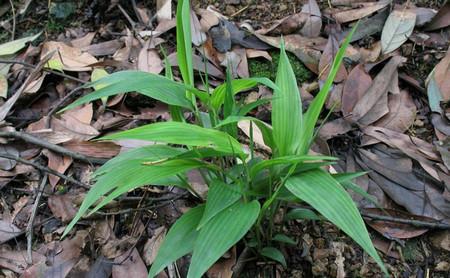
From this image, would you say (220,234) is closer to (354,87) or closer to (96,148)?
(96,148)

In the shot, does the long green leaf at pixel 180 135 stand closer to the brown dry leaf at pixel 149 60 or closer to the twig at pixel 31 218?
the twig at pixel 31 218

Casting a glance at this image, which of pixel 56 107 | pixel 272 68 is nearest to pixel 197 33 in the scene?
pixel 272 68

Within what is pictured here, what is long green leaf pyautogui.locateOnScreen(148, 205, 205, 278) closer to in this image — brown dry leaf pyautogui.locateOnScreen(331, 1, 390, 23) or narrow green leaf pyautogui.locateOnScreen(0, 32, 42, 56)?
brown dry leaf pyautogui.locateOnScreen(331, 1, 390, 23)

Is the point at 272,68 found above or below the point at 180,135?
below

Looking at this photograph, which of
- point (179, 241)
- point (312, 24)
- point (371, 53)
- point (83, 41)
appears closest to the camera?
point (179, 241)

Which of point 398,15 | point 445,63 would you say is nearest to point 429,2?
point 398,15

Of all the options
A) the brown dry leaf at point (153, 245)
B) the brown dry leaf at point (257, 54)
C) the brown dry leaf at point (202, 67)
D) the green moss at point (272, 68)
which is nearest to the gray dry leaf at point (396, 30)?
the green moss at point (272, 68)
